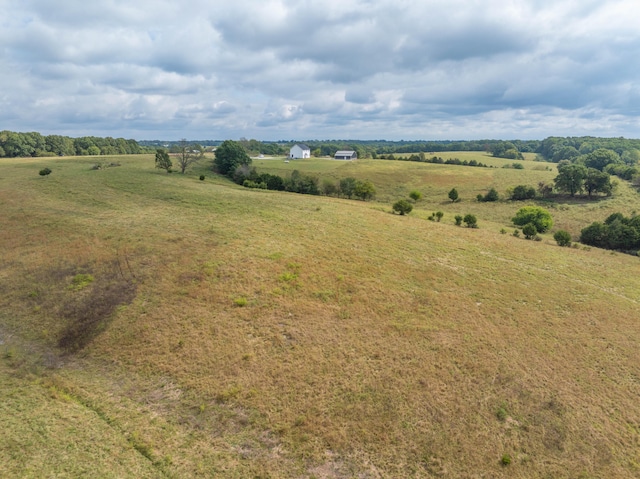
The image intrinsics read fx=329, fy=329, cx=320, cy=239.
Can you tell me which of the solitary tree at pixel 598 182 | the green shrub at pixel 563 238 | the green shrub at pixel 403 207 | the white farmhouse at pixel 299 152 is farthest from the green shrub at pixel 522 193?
the white farmhouse at pixel 299 152

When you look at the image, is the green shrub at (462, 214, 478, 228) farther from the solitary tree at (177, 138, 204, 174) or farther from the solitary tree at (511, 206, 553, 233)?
the solitary tree at (177, 138, 204, 174)

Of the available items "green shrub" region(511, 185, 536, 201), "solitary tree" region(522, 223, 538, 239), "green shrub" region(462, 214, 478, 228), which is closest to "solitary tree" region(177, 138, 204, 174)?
"green shrub" region(462, 214, 478, 228)

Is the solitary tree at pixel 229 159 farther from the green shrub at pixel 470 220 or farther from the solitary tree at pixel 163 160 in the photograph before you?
the green shrub at pixel 470 220

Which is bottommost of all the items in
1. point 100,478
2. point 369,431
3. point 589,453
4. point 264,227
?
point 589,453

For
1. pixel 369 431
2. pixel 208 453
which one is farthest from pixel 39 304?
pixel 369 431

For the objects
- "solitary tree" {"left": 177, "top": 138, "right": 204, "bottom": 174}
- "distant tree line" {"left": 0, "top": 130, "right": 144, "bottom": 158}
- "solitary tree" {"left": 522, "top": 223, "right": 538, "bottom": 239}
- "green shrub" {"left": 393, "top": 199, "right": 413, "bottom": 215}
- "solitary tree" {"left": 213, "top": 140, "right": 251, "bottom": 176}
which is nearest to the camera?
"solitary tree" {"left": 522, "top": 223, "right": 538, "bottom": 239}

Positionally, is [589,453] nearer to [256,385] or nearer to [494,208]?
[256,385]
